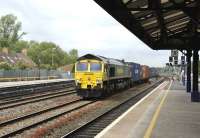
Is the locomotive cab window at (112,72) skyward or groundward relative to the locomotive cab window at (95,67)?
groundward

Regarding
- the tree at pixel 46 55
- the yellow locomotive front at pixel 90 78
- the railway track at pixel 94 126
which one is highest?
the tree at pixel 46 55

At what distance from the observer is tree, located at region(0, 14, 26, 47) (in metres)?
110

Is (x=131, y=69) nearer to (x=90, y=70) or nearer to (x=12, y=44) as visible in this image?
(x=90, y=70)

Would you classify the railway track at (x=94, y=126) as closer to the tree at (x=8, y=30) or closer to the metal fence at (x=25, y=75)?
the metal fence at (x=25, y=75)

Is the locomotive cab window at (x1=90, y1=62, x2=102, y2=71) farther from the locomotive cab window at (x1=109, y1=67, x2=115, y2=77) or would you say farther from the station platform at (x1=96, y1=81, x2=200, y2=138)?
the station platform at (x1=96, y1=81, x2=200, y2=138)

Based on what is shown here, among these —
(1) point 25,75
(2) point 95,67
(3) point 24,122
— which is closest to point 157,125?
(3) point 24,122

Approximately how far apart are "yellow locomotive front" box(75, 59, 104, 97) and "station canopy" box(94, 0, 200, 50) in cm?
394

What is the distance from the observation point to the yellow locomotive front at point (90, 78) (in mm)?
26391

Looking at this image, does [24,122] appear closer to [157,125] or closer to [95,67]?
[157,125]

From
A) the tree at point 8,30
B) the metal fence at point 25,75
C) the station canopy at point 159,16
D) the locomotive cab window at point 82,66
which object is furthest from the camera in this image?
the tree at point 8,30

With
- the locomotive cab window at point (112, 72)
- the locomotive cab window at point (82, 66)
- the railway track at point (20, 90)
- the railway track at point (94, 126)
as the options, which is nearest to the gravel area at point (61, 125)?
the railway track at point (94, 126)

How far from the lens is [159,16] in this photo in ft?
49.5

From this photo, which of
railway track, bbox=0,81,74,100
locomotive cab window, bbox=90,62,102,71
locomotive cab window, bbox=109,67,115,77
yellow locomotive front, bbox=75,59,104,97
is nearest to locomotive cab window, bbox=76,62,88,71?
yellow locomotive front, bbox=75,59,104,97

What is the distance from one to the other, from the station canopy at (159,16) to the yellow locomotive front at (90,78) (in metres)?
3.94
